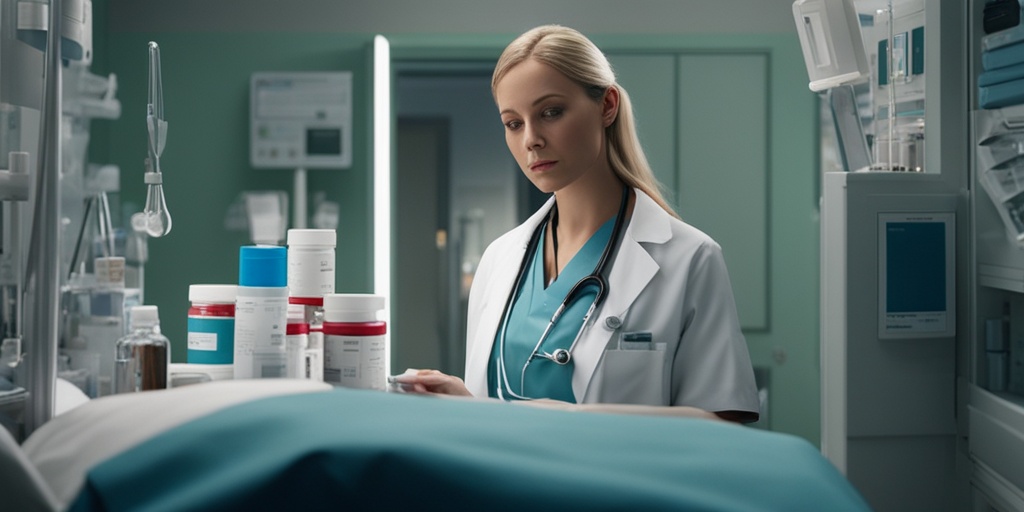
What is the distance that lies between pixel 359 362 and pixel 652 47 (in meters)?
2.89

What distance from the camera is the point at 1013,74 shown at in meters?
1.96

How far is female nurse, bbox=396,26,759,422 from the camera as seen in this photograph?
1.62m

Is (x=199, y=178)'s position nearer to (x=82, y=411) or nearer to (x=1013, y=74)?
(x=1013, y=74)

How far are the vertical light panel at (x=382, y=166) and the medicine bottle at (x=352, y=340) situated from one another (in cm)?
251

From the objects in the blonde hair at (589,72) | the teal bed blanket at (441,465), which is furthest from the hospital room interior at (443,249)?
the blonde hair at (589,72)

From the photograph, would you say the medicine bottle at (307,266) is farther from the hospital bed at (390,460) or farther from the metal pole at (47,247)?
the hospital bed at (390,460)

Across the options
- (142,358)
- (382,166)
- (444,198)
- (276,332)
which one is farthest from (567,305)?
(444,198)

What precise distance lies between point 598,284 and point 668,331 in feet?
0.52

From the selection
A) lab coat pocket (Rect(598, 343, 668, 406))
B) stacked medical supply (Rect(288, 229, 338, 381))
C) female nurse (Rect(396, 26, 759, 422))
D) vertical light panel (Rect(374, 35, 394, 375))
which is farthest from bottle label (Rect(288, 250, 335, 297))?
vertical light panel (Rect(374, 35, 394, 375))

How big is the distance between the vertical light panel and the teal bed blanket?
3.14 m

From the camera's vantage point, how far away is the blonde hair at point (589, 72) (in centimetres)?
170

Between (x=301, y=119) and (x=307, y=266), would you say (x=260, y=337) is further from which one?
(x=301, y=119)

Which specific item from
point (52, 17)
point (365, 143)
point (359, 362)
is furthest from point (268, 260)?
point (365, 143)

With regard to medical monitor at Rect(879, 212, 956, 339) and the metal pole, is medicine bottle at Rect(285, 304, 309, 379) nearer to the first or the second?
the metal pole
